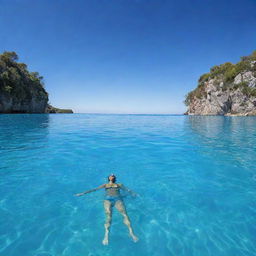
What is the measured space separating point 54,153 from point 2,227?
644 cm

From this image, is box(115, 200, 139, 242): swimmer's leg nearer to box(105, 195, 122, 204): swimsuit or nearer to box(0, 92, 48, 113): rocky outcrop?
box(105, 195, 122, 204): swimsuit

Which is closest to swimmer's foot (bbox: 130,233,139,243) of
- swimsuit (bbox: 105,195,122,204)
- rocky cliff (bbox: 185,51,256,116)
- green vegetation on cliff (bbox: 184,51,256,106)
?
swimsuit (bbox: 105,195,122,204)

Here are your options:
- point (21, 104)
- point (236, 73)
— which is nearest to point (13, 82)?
point (21, 104)

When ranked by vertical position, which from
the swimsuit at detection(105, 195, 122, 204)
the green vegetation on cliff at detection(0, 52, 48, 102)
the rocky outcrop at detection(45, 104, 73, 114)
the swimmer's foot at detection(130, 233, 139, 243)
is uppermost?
the green vegetation on cliff at detection(0, 52, 48, 102)

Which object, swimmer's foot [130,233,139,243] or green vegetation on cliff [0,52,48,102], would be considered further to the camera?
green vegetation on cliff [0,52,48,102]

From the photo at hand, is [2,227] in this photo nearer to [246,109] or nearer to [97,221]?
[97,221]

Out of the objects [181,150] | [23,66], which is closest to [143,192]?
[181,150]

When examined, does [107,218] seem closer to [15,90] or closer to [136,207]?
[136,207]

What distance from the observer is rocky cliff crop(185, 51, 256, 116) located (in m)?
64.9

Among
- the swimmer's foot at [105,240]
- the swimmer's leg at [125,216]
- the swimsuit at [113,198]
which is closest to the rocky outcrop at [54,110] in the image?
the swimsuit at [113,198]

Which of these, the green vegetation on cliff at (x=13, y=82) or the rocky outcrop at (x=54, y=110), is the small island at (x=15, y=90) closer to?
the green vegetation on cliff at (x=13, y=82)

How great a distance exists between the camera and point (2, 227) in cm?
388

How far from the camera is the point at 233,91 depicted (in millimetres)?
69750

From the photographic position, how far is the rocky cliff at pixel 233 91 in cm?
6494
